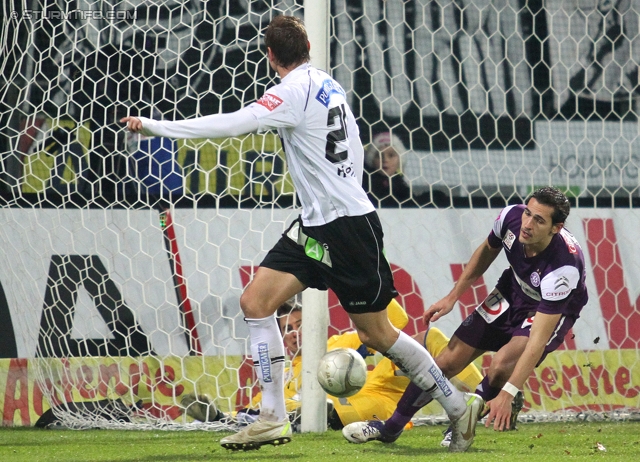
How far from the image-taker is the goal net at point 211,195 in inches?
226

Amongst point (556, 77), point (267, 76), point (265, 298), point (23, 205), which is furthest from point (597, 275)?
point (23, 205)

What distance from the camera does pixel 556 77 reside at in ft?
21.7

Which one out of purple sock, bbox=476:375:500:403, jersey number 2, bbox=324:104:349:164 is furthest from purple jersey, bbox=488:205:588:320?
jersey number 2, bbox=324:104:349:164

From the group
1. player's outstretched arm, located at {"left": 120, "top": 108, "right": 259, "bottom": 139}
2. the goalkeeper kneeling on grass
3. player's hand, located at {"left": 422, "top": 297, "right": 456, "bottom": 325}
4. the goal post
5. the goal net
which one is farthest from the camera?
the goal net

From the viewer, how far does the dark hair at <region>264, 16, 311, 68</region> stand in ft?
12.4

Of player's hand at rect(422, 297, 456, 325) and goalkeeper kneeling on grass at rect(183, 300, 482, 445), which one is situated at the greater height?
player's hand at rect(422, 297, 456, 325)

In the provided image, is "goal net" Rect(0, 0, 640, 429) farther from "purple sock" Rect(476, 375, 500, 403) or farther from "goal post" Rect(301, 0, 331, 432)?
"purple sock" Rect(476, 375, 500, 403)

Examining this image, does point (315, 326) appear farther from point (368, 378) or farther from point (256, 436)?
point (256, 436)

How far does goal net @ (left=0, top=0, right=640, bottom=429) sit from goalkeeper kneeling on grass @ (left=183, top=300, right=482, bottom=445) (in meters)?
0.08

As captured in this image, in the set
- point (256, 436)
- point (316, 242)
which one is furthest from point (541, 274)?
point (256, 436)

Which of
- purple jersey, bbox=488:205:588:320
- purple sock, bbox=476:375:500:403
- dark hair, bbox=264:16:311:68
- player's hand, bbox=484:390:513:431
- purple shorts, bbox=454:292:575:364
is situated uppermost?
dark hair, bbox=264:16:311:68

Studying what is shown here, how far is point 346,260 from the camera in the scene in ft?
12.5

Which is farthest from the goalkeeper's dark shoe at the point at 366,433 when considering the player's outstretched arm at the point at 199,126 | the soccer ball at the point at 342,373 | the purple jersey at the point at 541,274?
the player's outstretched arm at the point at 199,126

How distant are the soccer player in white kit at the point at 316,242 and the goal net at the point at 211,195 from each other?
1.62 metres
